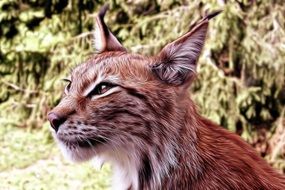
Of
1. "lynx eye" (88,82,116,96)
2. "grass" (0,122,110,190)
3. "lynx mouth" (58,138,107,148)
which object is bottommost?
"grass" (0,122,110,190)

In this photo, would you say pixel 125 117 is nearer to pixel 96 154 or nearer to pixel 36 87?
pixel 96 154

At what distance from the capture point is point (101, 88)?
337cm

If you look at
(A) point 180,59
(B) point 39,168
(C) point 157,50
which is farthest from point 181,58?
(B) point 39,168

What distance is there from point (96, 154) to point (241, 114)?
4.79 m

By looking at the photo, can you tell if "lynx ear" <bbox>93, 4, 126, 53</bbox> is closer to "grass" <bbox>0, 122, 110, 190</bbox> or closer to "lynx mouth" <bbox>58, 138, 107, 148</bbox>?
"lynx mouth" <bbox>58, 138, 107, 148</bbox>

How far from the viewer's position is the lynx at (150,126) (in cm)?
330

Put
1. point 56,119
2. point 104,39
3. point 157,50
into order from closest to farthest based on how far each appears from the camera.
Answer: point 56,119 < point 104,39 < point 157,50

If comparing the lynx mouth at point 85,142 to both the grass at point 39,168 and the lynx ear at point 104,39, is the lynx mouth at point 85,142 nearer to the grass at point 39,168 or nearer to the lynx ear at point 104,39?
the lynx ear at point 104,39

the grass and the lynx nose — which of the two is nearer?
the lynx nose

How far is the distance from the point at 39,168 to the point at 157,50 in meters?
2.03

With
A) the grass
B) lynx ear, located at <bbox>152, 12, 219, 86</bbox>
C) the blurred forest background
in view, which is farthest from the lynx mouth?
the blurred forest background

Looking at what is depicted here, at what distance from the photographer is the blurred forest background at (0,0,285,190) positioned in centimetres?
748

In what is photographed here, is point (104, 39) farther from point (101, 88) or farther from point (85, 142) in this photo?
point (85, 142)

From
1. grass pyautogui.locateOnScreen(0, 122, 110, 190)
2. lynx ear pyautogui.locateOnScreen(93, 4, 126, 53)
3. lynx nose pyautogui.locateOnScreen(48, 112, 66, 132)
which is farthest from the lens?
grass pyautogui.locateOnScreen(0, 122, 110, 190)
